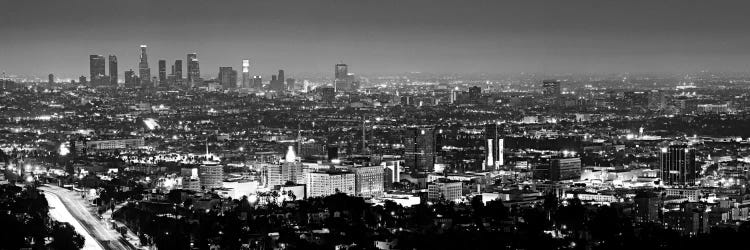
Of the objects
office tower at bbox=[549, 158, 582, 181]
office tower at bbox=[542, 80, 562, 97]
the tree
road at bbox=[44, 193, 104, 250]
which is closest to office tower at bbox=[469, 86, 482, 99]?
office tower at bbox=[542, 80, 562, 97]

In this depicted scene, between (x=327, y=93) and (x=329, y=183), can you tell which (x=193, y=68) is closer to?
(x=327, y=93)

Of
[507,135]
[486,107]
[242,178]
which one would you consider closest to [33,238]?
[242,178]

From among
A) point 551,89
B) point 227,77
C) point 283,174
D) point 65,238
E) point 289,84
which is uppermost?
point 227,77

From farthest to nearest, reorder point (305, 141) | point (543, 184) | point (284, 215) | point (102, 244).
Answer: point (305, 141) → point (543, 184) → point (284, 215) → point (102, 244)

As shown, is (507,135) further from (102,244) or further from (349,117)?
(102,244)

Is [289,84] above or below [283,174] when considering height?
above

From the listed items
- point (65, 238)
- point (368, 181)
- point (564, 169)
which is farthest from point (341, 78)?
point (65, 238)

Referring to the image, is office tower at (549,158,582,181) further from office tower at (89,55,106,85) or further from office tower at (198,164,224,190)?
office tower at (89,55,106,85)
